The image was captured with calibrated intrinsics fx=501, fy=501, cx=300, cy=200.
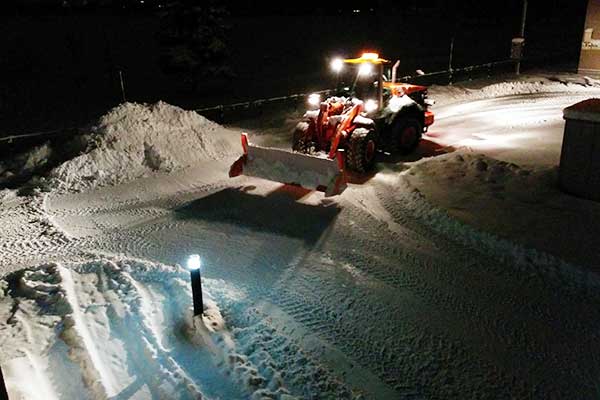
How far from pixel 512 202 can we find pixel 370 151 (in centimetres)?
354

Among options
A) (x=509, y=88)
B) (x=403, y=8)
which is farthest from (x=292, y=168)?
(x=403, y=8)

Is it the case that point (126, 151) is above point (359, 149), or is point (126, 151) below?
below

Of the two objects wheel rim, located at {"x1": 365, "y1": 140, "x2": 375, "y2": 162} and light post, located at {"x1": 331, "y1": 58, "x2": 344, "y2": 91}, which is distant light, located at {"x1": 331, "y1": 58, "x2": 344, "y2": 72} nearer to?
light post, located at {"x1": 331, "y1": 58, "x2": 344, "y2": 91}

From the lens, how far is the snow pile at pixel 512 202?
8.30m

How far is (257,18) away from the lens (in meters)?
44.3

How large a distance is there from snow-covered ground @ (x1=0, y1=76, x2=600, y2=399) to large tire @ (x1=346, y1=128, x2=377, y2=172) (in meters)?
0.55

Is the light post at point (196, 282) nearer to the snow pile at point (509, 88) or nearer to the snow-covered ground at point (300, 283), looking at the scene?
the snow-covered ground at point (300, 283)

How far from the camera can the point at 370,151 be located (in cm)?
1201

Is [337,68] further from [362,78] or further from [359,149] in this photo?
[359,149]

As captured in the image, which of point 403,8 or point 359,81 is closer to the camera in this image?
point 359,81

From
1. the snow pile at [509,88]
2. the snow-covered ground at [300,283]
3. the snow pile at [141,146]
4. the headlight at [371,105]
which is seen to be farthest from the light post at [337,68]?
the snow pile at [509,88]

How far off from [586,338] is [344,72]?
8.87 m

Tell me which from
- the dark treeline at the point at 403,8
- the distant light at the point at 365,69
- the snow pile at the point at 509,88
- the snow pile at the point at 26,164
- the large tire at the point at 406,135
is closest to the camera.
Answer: the snow pile at the point at 26,164

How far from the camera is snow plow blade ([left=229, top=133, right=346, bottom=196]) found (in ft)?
32.4
